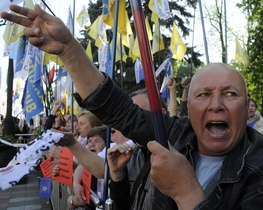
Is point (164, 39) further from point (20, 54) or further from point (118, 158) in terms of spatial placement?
point (118, 158)

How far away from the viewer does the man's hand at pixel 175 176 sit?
42.3 inches

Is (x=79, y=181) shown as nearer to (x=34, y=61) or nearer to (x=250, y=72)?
(x=34, y=61)

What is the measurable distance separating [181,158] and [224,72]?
0.45m

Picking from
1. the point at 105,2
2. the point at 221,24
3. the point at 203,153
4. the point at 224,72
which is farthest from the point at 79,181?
the point at 221,24

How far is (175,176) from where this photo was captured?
1.09 meters

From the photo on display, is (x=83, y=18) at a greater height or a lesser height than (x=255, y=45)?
lesser

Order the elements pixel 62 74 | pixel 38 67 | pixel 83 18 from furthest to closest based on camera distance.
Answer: pixel 83 18, pixel 62 74, pixel 38 67

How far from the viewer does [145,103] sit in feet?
7.43

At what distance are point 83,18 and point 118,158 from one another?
26.1ft

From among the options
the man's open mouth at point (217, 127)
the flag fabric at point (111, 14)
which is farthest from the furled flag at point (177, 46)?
the man's open mouth at point (217, 127)

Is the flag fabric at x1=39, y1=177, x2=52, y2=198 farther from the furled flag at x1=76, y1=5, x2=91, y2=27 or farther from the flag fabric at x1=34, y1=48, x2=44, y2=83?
the furled flag at x1=76, y1=5, x2=91, y2=27

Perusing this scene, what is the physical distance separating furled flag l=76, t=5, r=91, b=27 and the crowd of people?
25.6 feet

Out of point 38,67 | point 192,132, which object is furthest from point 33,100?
point 192,132

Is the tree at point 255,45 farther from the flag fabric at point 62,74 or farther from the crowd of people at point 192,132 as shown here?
the crowd of people at point 192,132
